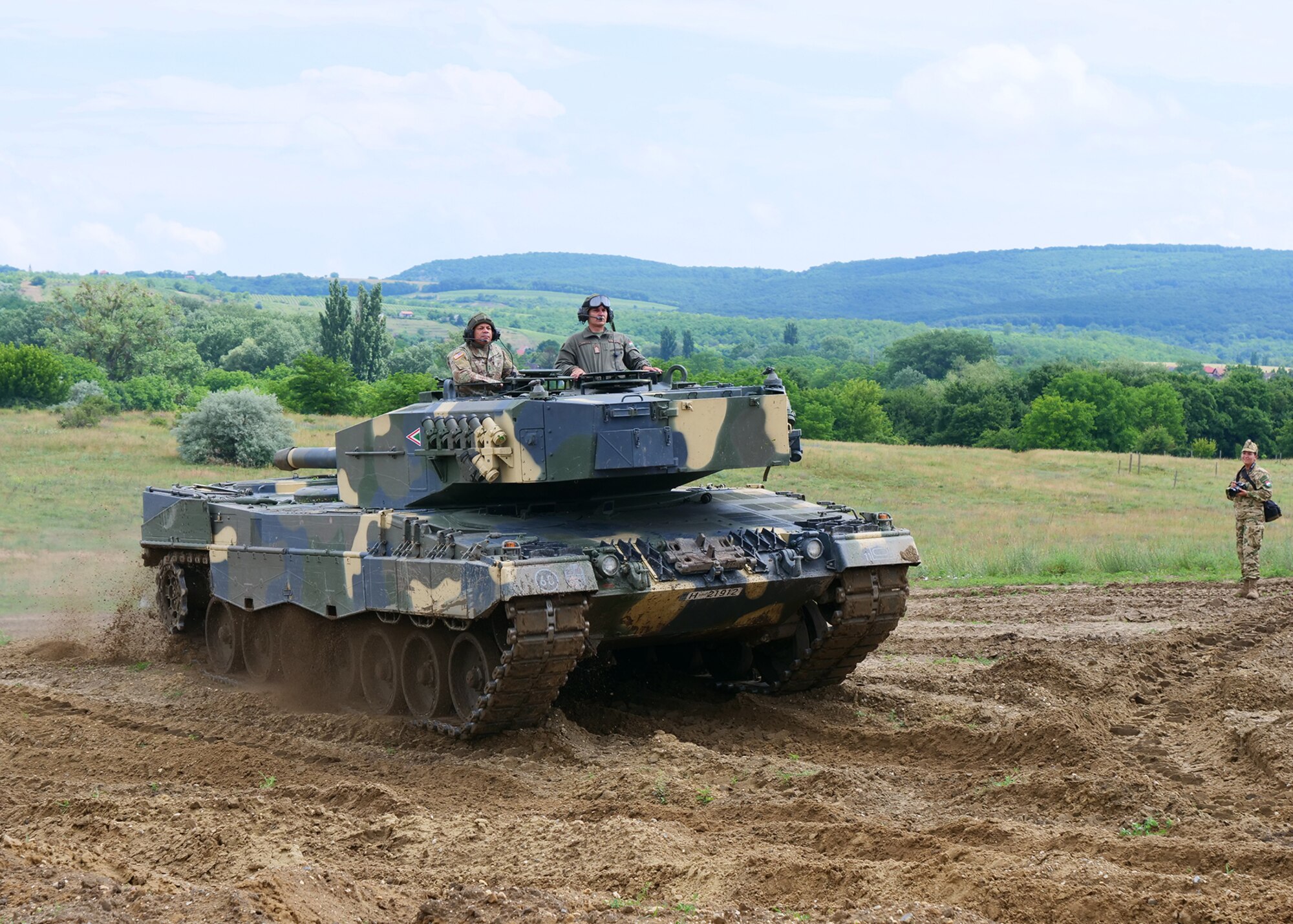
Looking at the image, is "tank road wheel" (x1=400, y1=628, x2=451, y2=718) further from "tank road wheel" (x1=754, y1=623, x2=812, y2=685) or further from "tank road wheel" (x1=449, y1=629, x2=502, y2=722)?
"tank road wheel" (x1=754, y1=623, x2=812, y2=685)

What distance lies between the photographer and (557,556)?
10641 millimetres

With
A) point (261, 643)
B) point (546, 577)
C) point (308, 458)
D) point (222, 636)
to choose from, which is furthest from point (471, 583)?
point (222, 636)

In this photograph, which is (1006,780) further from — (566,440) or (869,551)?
(566,440)

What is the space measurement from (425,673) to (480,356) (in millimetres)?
2902

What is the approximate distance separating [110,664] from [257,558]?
10.7 ft

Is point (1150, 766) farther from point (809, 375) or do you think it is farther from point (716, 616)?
point (809, 375)

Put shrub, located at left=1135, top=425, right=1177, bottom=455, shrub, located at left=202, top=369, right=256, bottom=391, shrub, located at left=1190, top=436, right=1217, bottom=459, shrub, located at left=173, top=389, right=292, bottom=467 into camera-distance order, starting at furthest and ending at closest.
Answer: shrub, located at left=1190, top=436, right=1217, bottom=459 < shrub, located at left=202, top=369, right=256, bottom=391 < shrub, located at left=1135, top=425, right=1177, bottom=455 < shrub, located at left=173, top=389, right=292, bottom=467

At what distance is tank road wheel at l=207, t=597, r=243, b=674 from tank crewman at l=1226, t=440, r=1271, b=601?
39.0ft

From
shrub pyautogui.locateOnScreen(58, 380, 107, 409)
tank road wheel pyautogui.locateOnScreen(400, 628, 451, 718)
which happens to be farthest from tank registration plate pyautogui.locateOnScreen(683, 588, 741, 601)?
shrub pyautogui.locateOnScreen(58, 380, 107, 409)

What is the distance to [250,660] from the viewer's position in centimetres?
1498

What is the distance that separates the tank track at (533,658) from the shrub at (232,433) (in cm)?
2790

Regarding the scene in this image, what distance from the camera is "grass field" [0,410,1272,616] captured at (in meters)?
22.3

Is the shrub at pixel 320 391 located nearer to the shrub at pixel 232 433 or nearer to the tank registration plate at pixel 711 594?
the shrub at pixel 232 433

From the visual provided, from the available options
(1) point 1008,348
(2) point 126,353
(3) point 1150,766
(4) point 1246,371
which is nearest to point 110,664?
(3) point 1150,766
